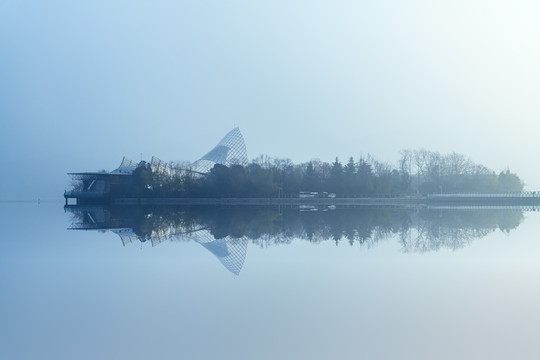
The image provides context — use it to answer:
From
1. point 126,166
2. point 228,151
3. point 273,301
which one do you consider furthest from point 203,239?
point 228,151

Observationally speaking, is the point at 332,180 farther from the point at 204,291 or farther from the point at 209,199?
the point at 204,291

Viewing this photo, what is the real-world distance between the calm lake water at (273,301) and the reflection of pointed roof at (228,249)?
0.28 feet

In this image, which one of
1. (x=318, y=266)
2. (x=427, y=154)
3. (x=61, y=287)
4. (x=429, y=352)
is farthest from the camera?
(x=427, y=154)

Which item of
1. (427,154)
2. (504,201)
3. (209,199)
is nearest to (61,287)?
(209,199)

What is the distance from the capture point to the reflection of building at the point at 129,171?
60656 millimetres

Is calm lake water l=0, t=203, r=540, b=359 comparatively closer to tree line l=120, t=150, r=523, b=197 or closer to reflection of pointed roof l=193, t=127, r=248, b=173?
tree line l=120, t=150, r=523, b=197

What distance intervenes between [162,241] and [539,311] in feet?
38.6

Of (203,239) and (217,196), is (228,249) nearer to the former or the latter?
(203,239)

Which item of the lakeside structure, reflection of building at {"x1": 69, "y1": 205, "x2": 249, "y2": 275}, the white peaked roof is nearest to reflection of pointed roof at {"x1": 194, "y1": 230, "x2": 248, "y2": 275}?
reflection of building at {"x1": 69, "y1": 205, "x2": 249, "y2": 275}

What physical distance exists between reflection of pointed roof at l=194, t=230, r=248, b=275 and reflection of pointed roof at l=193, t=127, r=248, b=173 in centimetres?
5720

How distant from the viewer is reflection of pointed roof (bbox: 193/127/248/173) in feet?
254

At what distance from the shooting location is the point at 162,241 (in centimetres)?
1803

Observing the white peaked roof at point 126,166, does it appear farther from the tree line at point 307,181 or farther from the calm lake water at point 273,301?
the calm lake water at point 273,301

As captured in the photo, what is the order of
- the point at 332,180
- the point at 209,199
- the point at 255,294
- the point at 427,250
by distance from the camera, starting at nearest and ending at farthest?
the point at 255,294 → the point at 427,250 → the point at 209,199 → the point at 332,180
